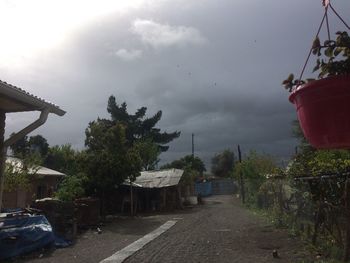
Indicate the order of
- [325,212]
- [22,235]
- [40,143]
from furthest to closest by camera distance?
[40,143] → [22,235] → [325,212]

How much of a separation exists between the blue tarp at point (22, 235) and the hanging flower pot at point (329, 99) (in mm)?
10279

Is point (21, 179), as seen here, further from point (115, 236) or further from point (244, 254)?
point (244, 254)

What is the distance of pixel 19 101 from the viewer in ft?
25.5

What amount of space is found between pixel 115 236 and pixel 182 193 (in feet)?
70.0

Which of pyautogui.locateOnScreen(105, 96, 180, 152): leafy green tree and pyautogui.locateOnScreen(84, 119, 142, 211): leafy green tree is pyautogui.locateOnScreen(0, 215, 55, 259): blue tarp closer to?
pyautogui.locateOnScreen(84, 119, 142, 211): leafy green tree

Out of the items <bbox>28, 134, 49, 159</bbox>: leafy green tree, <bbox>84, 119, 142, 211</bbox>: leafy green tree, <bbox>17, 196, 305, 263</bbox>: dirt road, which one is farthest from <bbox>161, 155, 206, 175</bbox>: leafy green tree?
<bbox>17, 196, 305, 263</bbox>: dirt road

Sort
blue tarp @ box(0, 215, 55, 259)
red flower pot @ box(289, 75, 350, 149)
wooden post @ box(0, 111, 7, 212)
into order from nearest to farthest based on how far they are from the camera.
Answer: red flower pot @ box(289, 75, 350, 149) → wooden post @ box(0, 111, 7, 212) → blue tarp @ box(0, 215, 55, 259)

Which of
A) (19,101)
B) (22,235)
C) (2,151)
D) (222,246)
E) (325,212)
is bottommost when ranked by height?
(222,246)

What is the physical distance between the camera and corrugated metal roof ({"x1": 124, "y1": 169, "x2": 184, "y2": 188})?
31812mm

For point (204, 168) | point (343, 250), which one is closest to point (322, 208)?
point (343, 250)

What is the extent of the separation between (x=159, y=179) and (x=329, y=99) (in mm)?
31283

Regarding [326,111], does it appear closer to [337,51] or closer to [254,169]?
[337,51]

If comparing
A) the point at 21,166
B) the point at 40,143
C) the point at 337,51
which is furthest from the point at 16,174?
the point at 40,143

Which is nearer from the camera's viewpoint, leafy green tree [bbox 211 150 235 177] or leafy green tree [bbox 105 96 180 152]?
leafy green tree [bbox 105 96 180 152]
